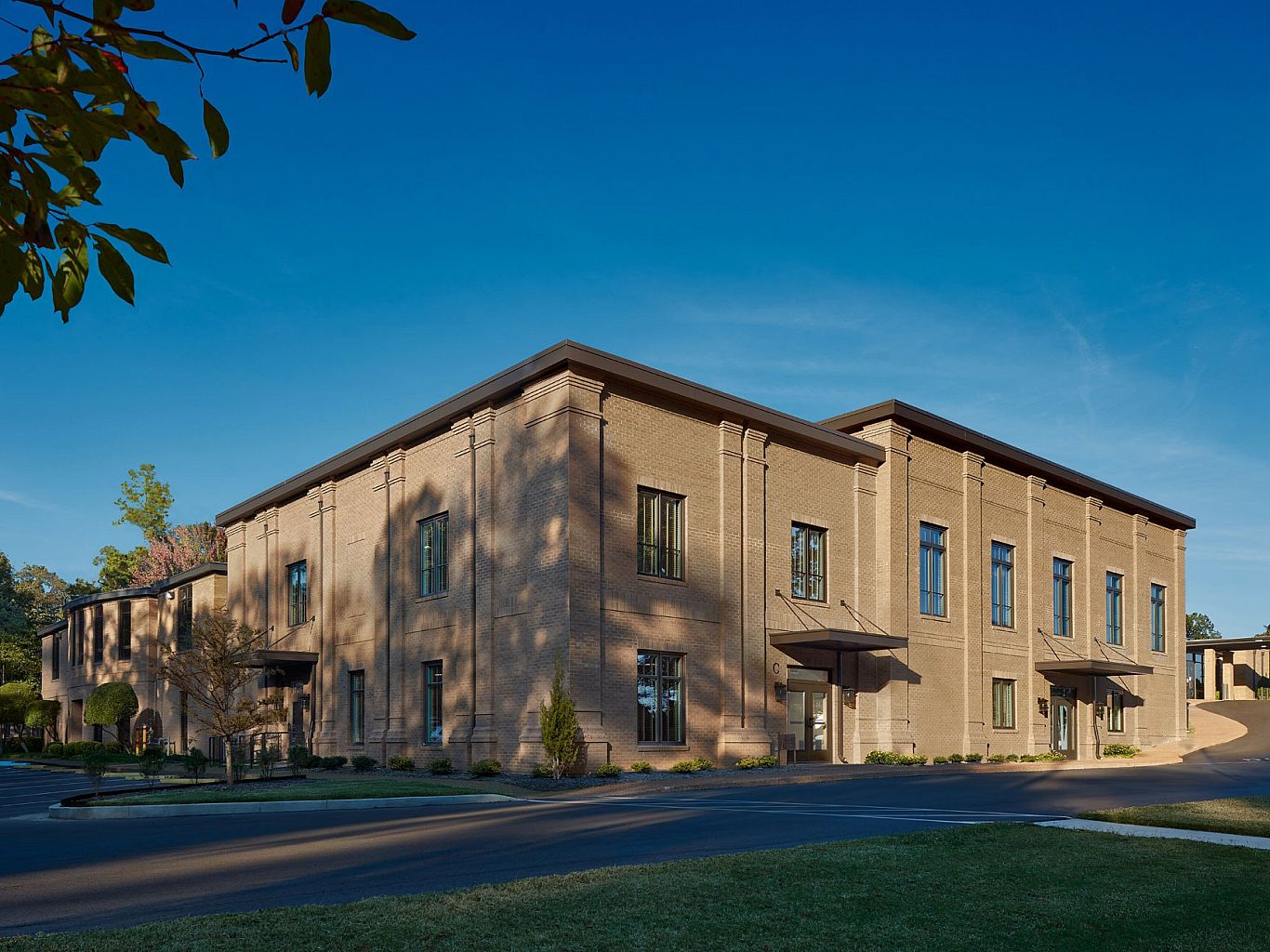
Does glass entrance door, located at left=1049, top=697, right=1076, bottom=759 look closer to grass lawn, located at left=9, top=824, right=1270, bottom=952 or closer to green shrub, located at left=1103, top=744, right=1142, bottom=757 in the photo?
green shrub, located at left=1103, top=744, right=1142, bottom=757

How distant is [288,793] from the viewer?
21.2 meters

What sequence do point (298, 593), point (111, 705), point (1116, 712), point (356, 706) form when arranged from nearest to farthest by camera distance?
point (356, 706) < point (298, 593) < point (1116, 712) < point (111, 705)

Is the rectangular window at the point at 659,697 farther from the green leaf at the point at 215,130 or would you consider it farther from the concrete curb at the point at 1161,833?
the green leaf at the point at 215,130

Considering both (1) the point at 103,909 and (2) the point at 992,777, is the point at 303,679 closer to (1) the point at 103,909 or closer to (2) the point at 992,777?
(2) the point at 992,777

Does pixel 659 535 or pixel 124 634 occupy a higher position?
pixel 659 535

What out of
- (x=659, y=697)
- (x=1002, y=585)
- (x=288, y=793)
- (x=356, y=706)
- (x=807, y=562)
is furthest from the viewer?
(x=1002, y=585)

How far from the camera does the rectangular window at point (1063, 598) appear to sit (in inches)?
1709

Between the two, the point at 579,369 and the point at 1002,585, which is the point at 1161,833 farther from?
the point at 1002,585

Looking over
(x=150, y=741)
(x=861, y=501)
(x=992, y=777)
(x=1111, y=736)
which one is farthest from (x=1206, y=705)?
(x=150, y=741)

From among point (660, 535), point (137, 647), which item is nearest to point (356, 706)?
point (660, 535)

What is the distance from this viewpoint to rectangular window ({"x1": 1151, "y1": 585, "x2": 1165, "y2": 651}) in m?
50.4

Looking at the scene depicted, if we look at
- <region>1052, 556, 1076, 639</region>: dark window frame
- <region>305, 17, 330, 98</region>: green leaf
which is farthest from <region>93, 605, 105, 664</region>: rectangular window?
→ <region>305, 17, 330, 98</region>: green leaf

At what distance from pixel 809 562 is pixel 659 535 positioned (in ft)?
20.1

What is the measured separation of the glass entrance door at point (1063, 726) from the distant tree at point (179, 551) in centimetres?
5085
